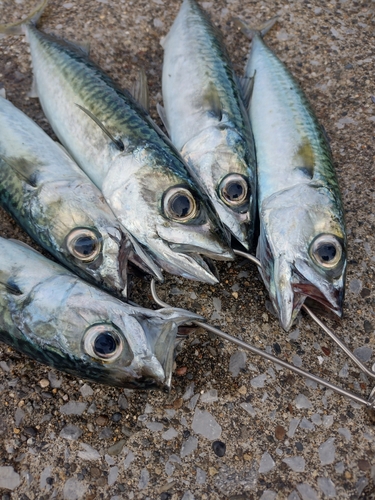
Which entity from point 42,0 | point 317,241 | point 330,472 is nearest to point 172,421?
point 330,472

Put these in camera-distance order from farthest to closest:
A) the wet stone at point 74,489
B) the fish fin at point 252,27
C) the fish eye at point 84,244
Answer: the fish fin at point 252,27 → the fish eye at point 84,244 → the wet stone at point 74,489

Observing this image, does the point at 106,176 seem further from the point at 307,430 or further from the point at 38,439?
the point at 307,430

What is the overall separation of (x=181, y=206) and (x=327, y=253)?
0.83 m

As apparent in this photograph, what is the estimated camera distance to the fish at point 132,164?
8.01 ft

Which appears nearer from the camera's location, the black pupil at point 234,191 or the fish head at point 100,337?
the fish head at point 100,337

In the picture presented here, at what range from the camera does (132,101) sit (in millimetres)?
2938

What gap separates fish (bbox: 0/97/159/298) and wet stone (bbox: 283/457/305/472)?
1.25m

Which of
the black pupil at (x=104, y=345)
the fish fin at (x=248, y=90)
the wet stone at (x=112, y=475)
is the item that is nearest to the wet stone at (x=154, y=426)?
the wet stone at (x=112, y=475)

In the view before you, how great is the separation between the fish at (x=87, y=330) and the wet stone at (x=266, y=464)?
712mm

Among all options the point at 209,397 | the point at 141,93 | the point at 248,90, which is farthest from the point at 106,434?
the point at 248,90

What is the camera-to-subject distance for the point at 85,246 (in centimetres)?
242

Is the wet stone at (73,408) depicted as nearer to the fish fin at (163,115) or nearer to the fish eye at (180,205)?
the fish eye at (180,205)

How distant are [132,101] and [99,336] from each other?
5.20 feet

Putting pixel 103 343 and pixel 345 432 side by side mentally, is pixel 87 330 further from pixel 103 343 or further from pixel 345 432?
pixel 345 432
